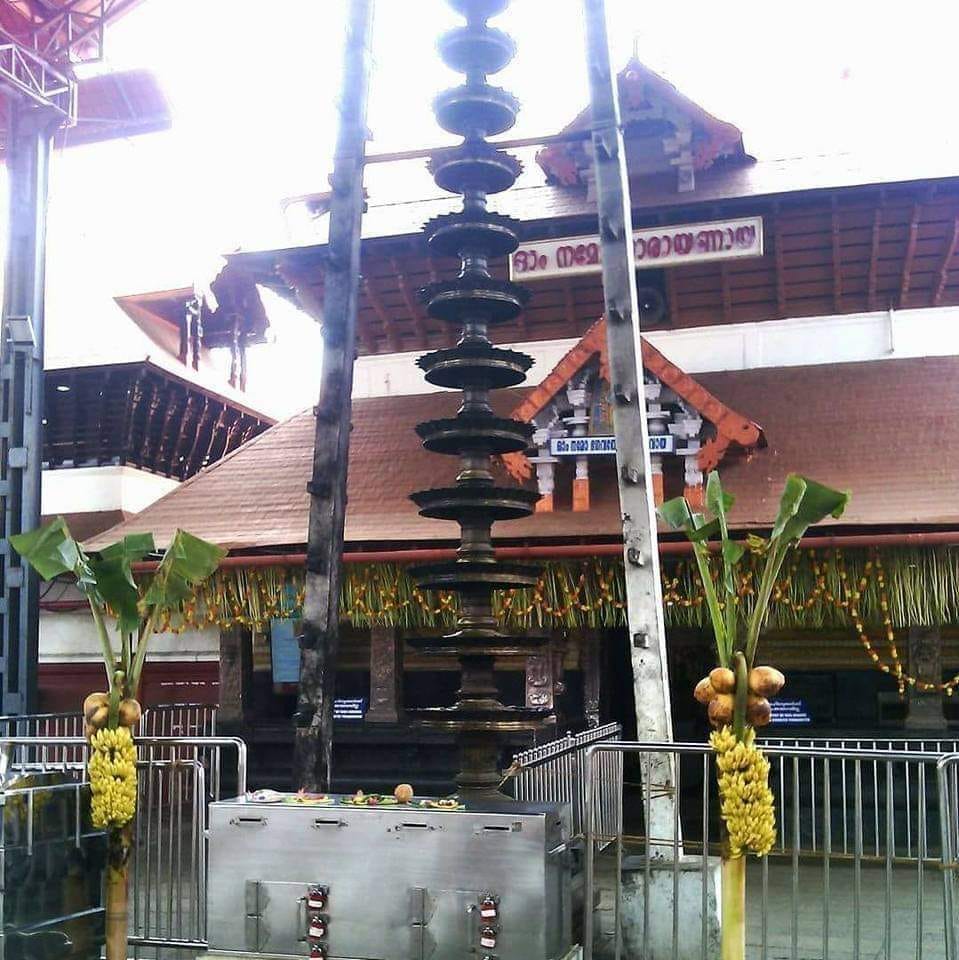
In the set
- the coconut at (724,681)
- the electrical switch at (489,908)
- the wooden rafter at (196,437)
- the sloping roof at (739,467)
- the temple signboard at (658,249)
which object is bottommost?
the electrical switch at (489,908)

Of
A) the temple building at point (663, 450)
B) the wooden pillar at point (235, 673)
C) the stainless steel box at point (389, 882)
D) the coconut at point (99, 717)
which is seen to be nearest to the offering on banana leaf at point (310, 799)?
the stainless steel box at point (389, 882)

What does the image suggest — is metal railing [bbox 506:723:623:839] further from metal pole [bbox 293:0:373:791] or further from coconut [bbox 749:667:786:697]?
coconut [bbox 749:667:786:697]

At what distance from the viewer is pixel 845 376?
1489cm

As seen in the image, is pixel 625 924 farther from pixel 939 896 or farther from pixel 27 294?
pixel 27 294

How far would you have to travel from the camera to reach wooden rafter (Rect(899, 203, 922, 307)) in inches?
566

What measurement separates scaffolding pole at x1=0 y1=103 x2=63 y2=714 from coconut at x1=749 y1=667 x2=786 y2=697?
910cm

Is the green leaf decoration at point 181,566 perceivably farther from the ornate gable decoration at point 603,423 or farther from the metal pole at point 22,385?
the metal pole at point 22,385

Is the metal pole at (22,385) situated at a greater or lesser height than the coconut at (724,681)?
greater

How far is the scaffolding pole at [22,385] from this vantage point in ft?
44.1

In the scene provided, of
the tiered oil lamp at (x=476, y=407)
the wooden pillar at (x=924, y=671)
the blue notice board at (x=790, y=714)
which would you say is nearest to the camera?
the tiered oil lamp at (x=476, y=407)

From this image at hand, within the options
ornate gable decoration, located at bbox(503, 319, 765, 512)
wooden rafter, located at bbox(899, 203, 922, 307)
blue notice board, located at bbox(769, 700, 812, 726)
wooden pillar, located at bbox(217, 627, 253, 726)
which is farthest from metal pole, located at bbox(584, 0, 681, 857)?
wooden pillar, located at bbox(217, 627, 253, 726)

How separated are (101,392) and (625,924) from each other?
1250cm

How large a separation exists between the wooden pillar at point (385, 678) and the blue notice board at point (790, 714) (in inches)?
165

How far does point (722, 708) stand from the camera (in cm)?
→ 669
